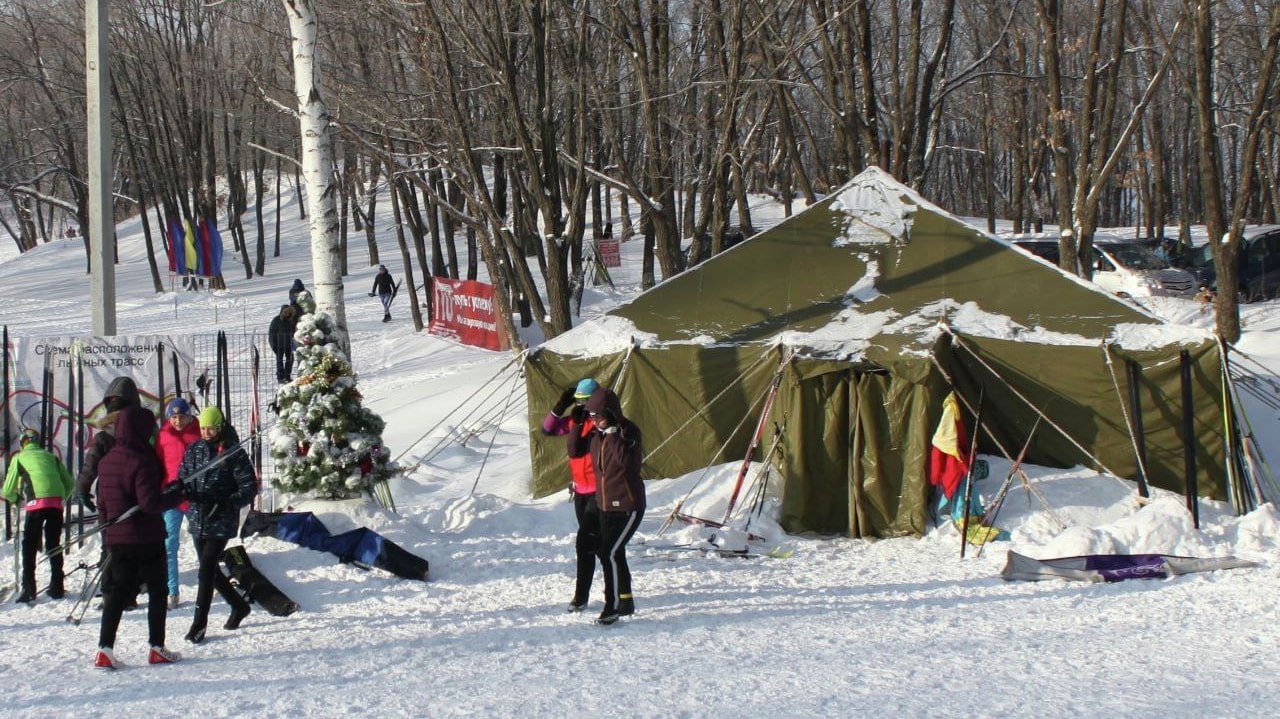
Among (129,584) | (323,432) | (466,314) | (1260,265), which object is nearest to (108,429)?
(129,584)

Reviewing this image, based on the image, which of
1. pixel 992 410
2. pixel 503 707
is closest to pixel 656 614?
pixel 503 707

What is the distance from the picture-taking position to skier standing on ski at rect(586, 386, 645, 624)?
6.66 metres

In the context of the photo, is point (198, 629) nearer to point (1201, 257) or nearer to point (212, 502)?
point (212, 502)

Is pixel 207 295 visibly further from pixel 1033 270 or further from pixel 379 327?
pixel 1033 270

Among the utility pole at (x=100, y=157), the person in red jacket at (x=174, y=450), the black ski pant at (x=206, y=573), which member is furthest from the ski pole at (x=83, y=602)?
the utility pole at (x=100, y=157)

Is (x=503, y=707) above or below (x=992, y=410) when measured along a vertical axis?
below

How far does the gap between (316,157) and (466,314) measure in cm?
1335

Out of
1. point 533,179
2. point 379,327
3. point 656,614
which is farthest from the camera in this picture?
point 379,327

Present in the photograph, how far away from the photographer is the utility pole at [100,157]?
9.78 meters

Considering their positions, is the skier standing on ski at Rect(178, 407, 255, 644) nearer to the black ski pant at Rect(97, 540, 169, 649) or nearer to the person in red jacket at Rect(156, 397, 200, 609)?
the black ski pant at Rect(97, 540, 169, 649)

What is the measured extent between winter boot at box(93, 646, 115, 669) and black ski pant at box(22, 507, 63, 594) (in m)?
1.93

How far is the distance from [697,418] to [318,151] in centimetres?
433

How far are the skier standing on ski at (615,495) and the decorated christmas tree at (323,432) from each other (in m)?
2.75

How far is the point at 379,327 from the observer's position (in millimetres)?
26547
